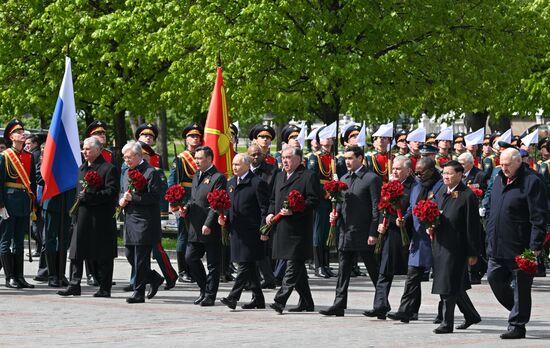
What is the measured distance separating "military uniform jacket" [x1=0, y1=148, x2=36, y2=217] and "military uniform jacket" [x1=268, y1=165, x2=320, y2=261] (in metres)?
4.12

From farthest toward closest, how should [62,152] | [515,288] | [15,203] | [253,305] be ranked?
1. [62,152]
2. [15,203]
3. [253,305]
4. [515,288]

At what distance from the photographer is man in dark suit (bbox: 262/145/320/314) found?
1581 centimetres

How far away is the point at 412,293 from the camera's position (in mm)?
15078

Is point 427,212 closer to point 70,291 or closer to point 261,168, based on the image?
point 70,291

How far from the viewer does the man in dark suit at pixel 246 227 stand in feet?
53.3

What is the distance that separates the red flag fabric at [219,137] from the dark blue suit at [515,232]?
6.44 metres

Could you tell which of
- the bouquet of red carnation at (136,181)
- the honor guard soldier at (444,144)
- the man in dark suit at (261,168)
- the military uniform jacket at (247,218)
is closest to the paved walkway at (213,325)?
the military uniform jacket at (247,218)

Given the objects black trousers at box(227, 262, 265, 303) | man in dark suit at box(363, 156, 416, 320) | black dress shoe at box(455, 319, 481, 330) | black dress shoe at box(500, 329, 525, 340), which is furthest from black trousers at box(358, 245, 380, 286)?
black dress shoe at box(500, 329, 525, 340)

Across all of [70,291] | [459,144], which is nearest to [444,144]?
[459,144]

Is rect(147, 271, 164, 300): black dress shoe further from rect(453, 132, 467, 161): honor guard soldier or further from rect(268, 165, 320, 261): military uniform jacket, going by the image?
rect(453, 132, 467, 161): honor guard soldier

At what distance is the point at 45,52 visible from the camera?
34750mm

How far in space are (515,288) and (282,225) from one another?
2.95 metres

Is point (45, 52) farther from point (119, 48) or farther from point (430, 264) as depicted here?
point (430, 264)

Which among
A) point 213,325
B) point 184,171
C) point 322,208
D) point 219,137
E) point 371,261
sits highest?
point 219,137
